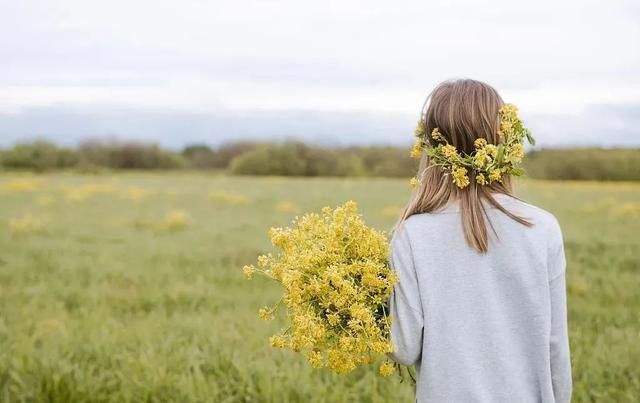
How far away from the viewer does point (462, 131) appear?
98.3 inches

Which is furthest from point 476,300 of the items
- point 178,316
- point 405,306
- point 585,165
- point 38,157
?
point 38,157

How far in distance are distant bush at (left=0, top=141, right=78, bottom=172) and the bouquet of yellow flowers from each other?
1570 inches

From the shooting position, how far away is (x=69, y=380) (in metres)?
4.66

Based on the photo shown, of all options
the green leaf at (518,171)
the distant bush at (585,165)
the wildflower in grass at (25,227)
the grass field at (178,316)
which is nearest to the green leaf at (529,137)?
the green leaf at (518,171)

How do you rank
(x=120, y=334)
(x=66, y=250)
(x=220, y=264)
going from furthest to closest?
(x=66, y=250)
(x=220, y=264)
(x=120, y=334)

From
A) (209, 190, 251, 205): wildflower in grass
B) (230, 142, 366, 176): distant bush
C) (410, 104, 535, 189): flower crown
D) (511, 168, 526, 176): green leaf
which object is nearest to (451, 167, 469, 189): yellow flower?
(410, 104, 535, 189): flower crown

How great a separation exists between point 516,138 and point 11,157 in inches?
1628

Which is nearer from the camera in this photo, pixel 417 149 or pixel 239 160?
pixel 417 149

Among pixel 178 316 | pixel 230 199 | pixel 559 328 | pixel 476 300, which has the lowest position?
pixel 178 316

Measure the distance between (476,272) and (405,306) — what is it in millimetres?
305

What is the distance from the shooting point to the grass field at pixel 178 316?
15.0 feet

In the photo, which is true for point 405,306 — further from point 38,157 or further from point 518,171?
point 38,157

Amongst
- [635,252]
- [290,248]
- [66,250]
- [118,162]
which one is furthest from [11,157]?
[290,248]

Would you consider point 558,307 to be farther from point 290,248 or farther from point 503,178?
point 290,248
